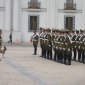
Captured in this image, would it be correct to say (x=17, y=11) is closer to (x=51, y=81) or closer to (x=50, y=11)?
(x=50, y=11)

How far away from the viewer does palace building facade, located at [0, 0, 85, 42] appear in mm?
55969

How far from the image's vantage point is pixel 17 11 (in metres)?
55.8

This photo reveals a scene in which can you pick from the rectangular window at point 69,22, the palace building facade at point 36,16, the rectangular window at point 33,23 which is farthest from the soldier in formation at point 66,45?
the rectangular window at point 69,22

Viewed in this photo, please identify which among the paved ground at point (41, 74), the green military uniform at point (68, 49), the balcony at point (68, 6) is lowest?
the paved ground at point (41, 74)

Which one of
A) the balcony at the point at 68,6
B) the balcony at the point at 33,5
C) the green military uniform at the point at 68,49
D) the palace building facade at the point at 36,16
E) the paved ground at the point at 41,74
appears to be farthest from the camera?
the balcony at the point at 68,6

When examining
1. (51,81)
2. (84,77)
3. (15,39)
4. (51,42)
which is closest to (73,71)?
(84,77)

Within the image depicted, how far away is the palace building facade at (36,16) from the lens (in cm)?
5597

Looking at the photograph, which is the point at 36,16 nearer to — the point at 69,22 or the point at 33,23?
the point at 33,23

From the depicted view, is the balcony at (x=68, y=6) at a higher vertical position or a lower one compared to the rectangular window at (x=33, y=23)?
higher

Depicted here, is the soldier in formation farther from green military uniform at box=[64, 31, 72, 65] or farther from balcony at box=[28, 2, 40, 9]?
balcony at box=[28, 2, 40, 9]

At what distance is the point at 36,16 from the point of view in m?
57.2

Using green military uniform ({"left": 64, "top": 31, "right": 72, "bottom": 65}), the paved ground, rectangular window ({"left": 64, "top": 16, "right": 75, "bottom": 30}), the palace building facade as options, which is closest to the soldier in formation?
green military uniform ({"left": 64, "top": 31, "right": 72, "bottom": 65})

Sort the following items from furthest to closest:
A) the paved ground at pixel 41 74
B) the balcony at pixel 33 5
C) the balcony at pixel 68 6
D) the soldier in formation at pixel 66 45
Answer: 1. the balcony at pixel 68 6
2. the balcony at pixel 33 5
3. the soldier in formation at pixel 66 45
4. the paved ground at pixel 41 74

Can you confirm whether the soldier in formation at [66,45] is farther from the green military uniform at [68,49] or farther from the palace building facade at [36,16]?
the palace building facade at [36,16]
